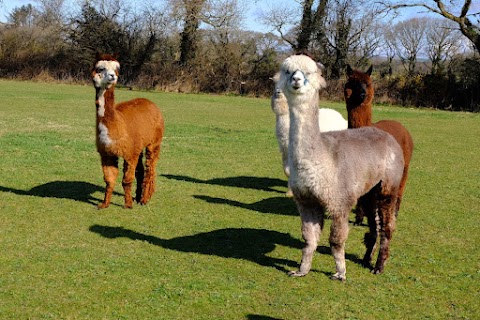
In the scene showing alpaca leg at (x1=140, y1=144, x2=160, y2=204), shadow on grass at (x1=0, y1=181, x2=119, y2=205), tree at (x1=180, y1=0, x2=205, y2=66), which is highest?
tree at (x1=180, y1=0, x2=205, y2=66)

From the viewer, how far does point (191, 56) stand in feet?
120

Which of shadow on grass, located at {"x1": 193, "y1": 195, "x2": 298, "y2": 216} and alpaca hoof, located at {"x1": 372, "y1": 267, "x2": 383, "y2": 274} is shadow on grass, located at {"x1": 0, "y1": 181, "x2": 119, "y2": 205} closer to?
shadow on grass, located at {"x1": 193, "y1": 195, "x2": 298, "y2": 216}

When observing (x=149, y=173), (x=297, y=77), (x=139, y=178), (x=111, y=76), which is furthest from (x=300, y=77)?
(x=139, y=178)

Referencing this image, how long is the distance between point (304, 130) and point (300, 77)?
46 centimetres

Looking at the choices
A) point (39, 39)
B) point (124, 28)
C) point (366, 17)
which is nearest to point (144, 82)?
point (124, 28)

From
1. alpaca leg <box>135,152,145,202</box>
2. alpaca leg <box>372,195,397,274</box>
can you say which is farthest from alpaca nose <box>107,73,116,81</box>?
alpaca leg <box>372,195,397,274</box>

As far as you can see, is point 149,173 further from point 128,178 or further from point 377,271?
point 377,271

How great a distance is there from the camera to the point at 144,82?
33.8m

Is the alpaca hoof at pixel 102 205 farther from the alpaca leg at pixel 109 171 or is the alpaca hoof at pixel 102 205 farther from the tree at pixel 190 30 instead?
the tree at pixel 190 30

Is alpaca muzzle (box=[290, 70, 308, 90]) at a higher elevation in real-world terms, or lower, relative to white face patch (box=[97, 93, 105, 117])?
higher

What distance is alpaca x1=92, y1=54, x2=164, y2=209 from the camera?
652 cm

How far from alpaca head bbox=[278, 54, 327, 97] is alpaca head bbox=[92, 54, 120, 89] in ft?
9.01

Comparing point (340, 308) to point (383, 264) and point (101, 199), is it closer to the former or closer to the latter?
point (383, 264)

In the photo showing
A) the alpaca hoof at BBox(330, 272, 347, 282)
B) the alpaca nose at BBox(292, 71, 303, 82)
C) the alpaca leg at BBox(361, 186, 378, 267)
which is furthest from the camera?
the alpaca leg at BBox(361, 186, 378, 267)
